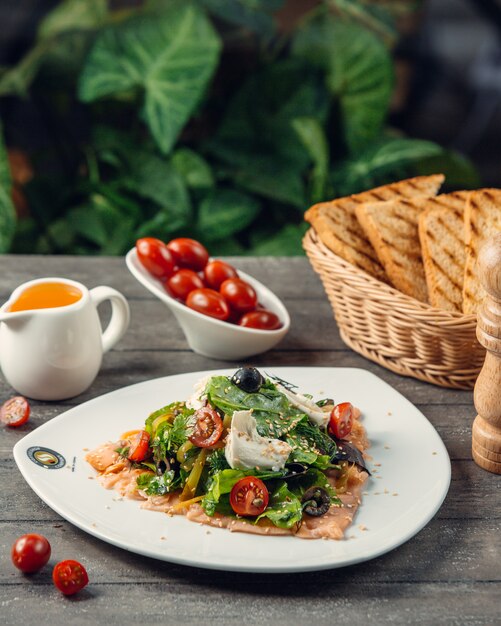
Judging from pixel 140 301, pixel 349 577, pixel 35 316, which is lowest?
pixel 140 301

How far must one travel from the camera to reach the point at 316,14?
424 cm

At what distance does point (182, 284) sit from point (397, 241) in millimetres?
591

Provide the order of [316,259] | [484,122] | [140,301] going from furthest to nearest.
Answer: [484,122] → [140,301] → [316,259]

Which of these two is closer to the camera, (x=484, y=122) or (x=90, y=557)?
(x=90, y=557)

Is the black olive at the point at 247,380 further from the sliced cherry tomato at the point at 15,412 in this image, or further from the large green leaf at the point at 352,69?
the large green leaf at the point at 352,69

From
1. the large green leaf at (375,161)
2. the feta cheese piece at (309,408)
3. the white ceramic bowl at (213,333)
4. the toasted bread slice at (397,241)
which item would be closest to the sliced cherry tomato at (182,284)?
the white ceramic bowl at (213,333)

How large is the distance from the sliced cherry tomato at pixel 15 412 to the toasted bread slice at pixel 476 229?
107cm

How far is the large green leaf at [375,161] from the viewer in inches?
152

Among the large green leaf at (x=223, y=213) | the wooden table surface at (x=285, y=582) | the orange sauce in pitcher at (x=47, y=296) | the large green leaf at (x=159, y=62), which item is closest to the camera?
the wooden table surface at (x=285, y=582)

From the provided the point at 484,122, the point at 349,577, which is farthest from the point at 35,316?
the point at 484,122

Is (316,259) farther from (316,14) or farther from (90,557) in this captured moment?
(316,14)

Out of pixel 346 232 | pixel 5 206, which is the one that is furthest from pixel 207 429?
pixel 5 206

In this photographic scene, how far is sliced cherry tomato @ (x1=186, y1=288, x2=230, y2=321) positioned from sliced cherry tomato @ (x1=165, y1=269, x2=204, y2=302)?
0.17 ft

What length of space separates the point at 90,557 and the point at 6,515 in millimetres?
218
